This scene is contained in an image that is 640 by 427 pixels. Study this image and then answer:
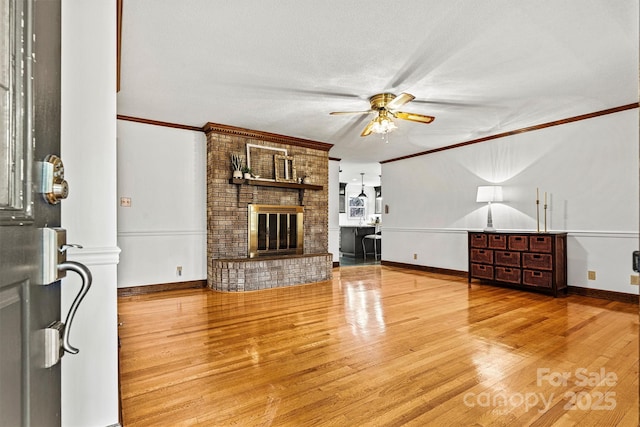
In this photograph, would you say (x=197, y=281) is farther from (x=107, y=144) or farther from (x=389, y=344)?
(x=107, y=144)

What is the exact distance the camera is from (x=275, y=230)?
541 centimetres

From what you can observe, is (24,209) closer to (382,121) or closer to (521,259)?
(382,121)

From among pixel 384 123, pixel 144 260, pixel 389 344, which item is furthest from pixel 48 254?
pixel 144 260

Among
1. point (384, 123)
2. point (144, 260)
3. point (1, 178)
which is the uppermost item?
point (384, 123)

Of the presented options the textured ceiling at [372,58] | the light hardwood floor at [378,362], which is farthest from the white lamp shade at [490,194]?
the light hardwood floor at [378,362]

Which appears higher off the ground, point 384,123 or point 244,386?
point 384,123

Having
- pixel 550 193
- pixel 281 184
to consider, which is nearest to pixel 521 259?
pixel 550 193

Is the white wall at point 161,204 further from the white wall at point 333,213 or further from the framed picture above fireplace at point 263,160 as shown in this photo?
the white wall at point 333,213

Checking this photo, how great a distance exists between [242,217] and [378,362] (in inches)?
132

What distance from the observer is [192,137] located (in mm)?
4961

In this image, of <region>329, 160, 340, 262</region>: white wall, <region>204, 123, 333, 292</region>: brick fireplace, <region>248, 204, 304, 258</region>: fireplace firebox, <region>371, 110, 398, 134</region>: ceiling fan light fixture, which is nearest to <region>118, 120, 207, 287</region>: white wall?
<region>204, 123, 333, 292</region>: brick fireplace

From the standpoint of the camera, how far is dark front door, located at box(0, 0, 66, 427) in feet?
1.89

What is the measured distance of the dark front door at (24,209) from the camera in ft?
1.89

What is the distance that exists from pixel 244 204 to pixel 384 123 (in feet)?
8.15
